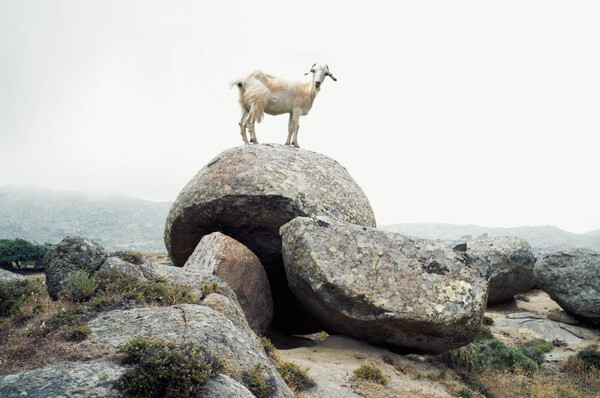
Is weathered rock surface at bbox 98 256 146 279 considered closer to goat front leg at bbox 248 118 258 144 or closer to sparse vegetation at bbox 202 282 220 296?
sparse vegetation at bbox 202 282 220 296

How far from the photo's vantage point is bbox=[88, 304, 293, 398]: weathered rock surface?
602cm

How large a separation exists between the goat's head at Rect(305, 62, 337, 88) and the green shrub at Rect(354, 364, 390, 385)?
990 cm

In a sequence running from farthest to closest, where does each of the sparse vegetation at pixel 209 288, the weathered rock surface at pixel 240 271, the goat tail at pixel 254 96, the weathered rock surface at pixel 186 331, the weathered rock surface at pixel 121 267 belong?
the goat tail at pixel 254 96 → the weathered rock surface at pixel 240 271 → the sparse vegetation at pixel 209 288 → the weathered rock surface at pixel 121 267 → the weathered rock surface at pixel 186 331

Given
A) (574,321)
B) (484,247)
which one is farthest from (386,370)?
(484,247)

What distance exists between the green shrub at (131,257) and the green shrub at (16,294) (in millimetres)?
1722

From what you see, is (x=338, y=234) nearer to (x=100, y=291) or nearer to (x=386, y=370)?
(x=386, y=370)

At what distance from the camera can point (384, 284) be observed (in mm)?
10094

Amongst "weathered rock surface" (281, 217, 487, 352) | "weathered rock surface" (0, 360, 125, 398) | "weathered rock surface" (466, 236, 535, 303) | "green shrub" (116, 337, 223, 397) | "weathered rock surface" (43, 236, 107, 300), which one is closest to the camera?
"weathered rock surface" (0, 360, 125, 398)

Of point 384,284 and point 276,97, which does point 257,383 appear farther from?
point 276,97

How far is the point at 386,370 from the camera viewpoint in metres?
9.88

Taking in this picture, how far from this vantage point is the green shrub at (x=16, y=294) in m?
7.32

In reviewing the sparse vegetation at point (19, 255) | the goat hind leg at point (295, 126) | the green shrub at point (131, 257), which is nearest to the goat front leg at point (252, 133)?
the goat hind leg at point (295, 126)

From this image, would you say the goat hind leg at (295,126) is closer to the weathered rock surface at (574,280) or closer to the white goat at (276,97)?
the white goat at (276,97)

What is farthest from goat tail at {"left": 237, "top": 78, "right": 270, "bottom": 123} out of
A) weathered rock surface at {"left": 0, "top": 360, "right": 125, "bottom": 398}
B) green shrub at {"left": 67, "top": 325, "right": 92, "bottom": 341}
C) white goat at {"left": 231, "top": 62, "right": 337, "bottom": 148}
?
weathered rock surface at {"left": 0, "top": 360, "right": 125, "bottom": 398}
